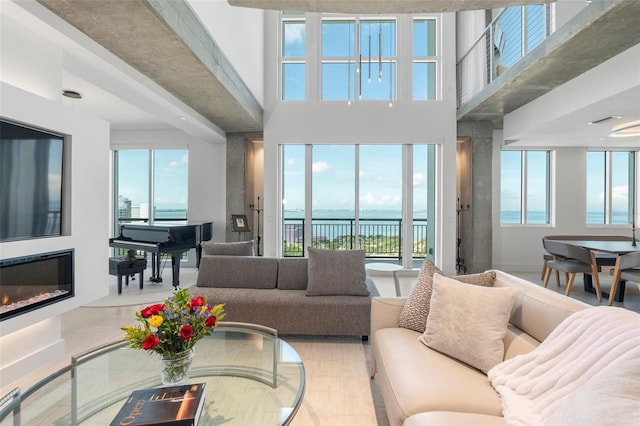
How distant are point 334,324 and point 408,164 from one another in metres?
3.95

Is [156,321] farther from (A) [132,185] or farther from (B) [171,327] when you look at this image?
(A) [132,185]

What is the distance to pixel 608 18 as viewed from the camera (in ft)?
8.60

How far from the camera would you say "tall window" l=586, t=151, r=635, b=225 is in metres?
6.39

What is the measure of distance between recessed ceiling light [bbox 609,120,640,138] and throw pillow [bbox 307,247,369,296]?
166 inches

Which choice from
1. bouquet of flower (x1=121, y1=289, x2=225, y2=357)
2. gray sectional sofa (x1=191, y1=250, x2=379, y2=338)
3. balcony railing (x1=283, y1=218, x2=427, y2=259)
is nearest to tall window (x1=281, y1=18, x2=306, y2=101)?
balcony railing (x1=283, y1=218, x2=427, y2=259)

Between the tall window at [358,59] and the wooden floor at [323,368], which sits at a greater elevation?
the tall window at [358,59]

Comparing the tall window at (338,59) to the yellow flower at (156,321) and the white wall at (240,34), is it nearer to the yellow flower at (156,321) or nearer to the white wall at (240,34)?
the white wall at (240,34)

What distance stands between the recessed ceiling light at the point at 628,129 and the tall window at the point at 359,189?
2.57m

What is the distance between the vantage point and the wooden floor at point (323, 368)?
192 cm

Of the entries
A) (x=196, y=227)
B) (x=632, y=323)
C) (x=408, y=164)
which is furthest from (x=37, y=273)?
(x=408, y=164)

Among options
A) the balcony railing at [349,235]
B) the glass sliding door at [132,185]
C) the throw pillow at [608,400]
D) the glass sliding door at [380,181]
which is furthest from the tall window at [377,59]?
the throw pillow at [608,400]

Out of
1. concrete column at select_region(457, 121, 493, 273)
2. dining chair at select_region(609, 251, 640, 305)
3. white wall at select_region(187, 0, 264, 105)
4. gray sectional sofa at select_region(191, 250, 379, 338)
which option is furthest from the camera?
concrete column at select_region(457, 121, 493, 273)

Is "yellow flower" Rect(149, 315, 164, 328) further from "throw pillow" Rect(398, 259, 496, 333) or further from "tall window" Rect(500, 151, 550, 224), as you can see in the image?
"tall window" Rect(500, 151, 550, 224)

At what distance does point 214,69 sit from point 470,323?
3361 mm
